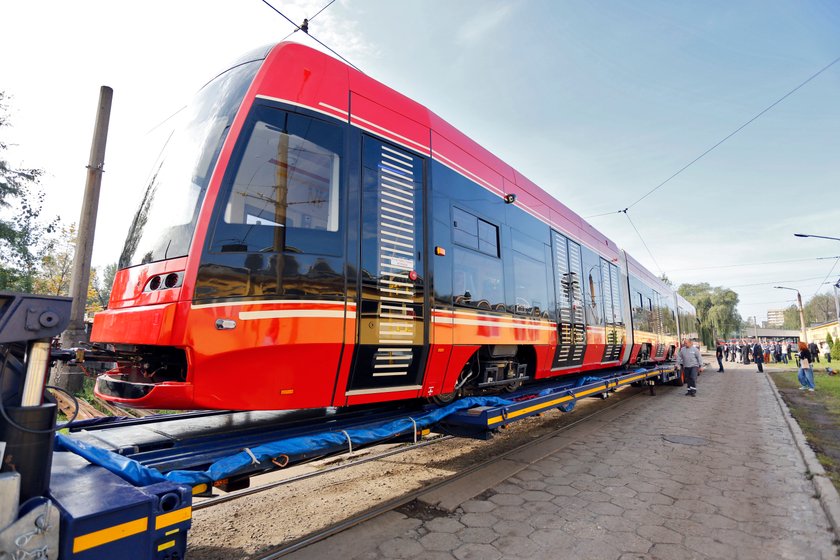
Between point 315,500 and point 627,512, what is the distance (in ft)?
9.91

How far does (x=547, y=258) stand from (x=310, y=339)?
15.3 feet

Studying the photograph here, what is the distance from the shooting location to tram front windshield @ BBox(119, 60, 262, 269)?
3104 millimetres

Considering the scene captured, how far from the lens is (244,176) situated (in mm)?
3117

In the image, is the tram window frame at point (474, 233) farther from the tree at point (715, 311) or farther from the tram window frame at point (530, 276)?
the tree at point (715, 311)

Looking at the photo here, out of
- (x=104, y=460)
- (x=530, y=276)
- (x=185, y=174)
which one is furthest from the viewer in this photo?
(x=530, y=276)

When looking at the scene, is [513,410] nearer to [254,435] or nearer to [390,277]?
[390,277]

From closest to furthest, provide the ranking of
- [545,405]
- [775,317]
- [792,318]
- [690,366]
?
[545,405] → [690,366] → [792,318] → [775,317]

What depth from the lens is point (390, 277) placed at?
12.4 ft

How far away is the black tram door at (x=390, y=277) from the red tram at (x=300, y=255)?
0.01 m

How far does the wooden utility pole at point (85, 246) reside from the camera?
8.44 m

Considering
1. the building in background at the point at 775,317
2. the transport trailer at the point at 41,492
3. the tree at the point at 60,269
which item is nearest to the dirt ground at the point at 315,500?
the transport trailer at the point at 41,492

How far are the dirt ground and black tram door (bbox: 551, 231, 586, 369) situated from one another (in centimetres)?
162

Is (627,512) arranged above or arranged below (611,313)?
below

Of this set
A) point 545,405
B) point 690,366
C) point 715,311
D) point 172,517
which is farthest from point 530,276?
point 715,311
